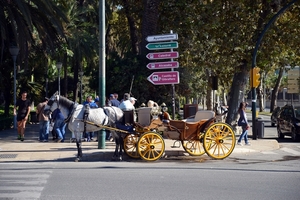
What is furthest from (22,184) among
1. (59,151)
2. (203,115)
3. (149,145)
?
(203,115)

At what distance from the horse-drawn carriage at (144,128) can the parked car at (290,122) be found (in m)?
8.25

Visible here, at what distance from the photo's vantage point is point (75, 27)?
115ft

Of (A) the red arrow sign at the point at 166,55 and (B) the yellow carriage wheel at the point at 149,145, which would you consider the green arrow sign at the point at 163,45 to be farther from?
(B) the yellow carriage wheel at the point at 149,145

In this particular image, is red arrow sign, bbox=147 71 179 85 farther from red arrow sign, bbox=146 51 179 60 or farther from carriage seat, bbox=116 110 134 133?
carriage seat, bbox=116 110 134 133

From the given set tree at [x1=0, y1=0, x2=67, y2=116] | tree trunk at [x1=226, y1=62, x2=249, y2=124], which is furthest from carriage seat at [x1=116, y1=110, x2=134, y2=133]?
tree trunk at [x1=226, y1=62, x2=249, y2=124]

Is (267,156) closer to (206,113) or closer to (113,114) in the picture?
(206,113)

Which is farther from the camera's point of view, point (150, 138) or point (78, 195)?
point (150, 138)

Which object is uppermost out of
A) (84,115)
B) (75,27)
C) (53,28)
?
(75,27)

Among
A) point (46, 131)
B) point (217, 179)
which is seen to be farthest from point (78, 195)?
point (46, 131)

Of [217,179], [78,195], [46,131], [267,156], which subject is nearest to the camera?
[78,195]

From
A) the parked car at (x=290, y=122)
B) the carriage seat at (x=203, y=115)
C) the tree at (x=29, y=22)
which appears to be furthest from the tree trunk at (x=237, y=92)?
the carriage seat at (x=203, y=115)

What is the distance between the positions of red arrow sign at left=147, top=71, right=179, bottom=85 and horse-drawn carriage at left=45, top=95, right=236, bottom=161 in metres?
2.43

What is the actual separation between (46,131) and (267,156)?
27.1 ft

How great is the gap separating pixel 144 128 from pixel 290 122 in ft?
34.1
